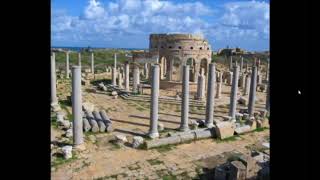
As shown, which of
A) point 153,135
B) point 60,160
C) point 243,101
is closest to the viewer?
point 60,160

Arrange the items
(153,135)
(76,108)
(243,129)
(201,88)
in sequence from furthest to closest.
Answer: (201,88) < (243,129) < (153,135) < (76,108)

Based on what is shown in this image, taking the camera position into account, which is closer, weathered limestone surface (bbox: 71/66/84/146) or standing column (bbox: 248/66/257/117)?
weathered limestone surface (bbox: 71/66/84/146)

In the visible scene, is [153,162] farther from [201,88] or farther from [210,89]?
[201,88]

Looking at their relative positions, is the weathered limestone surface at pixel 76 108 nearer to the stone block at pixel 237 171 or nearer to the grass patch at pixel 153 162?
the grass patch at pixel 153 162

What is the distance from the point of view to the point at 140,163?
1362 cm

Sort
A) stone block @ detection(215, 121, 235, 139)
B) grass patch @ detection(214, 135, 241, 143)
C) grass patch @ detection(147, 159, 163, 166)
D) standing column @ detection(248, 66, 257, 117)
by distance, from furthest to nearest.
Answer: standing column @ detection(248, 66, 257, 117), stone block @ detection(215, 121, 235, 139), grass patch @ detection(214, 135, 241, 143), grass patch @ detection(147, 159, 163, 166)

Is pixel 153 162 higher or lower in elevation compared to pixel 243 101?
lower

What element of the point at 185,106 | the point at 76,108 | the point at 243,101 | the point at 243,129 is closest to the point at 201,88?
the point at 243,101

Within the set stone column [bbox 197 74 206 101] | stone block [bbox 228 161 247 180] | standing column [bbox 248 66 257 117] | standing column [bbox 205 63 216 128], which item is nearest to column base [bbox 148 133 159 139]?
standing column [bbox 205 63 216 128]

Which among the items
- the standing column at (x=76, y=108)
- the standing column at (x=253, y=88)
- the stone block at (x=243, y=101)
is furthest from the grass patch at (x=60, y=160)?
the stone block at (x=243, y=101)

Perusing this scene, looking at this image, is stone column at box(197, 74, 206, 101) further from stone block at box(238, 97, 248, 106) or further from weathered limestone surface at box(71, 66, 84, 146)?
weathered limestone surface at box(71, 66, 84, 146)
